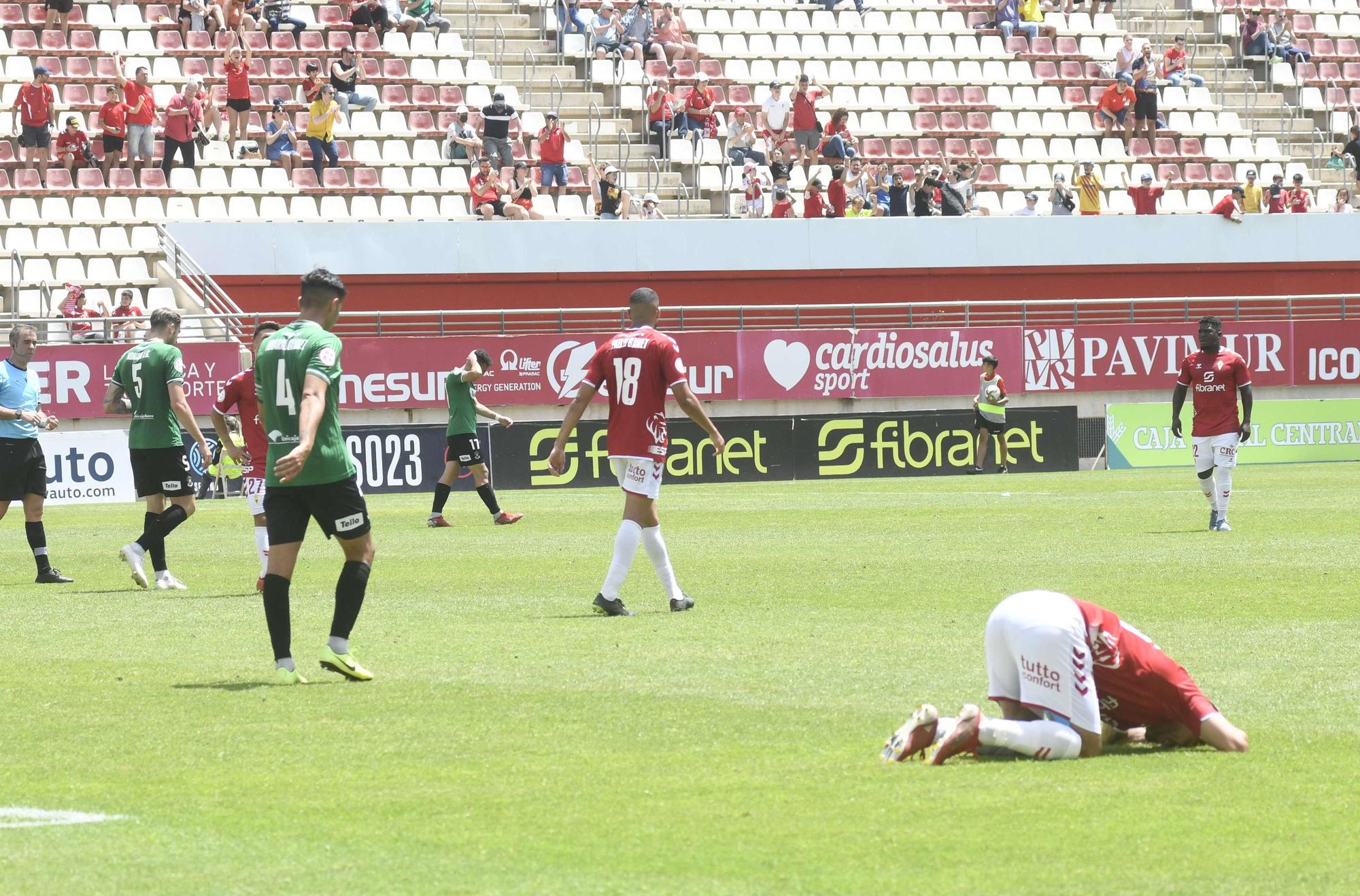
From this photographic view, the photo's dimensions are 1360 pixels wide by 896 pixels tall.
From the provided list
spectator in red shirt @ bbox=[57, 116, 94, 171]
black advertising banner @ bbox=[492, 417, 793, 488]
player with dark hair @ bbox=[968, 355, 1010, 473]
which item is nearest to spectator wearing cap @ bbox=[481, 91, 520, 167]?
black advertising banner @ bbox=[492, 417, 793, 488]

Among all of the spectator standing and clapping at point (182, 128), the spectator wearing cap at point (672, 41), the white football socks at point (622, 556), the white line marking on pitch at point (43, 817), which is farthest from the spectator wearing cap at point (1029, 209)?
the white line marking on pitch at point (43, 817)

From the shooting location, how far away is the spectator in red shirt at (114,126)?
3297cm

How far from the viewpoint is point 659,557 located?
1297cm

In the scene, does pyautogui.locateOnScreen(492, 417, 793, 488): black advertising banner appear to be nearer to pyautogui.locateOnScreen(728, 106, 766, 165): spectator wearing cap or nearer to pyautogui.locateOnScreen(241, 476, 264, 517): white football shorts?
pyautogui.locateOnScreen(728, 106, 766, 165): spectator wearing cap

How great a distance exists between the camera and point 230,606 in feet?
45.8

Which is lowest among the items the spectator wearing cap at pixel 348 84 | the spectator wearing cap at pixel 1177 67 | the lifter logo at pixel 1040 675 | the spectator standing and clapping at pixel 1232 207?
the lifter logo at pixel 1040 675

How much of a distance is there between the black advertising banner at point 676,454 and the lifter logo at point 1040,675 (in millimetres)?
23909

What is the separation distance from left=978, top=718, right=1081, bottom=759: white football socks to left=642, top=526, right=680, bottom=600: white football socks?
19.4ft

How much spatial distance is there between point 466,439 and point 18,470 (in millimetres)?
Answer: 7997

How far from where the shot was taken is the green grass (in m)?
5.73

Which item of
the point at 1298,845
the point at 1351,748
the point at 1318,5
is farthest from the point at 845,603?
the point at 1318,5

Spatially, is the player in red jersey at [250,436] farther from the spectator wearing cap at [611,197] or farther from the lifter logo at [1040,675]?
the spectator wearing cap at [611,197]

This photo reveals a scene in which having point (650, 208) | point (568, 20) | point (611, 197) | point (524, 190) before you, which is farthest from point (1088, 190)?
point (524, 190)

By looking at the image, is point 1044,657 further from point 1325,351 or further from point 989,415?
point 1325,351
